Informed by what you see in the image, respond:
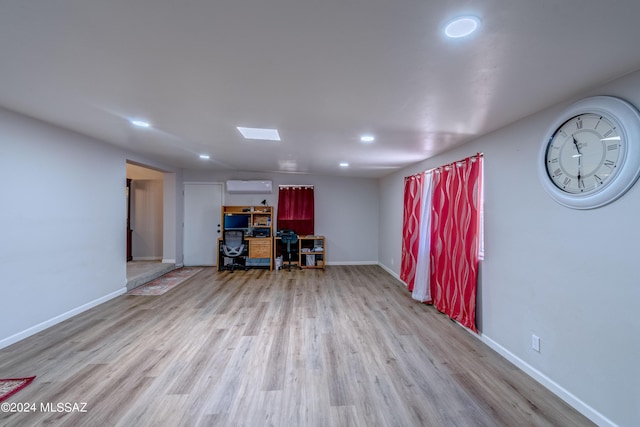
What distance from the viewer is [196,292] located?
420cm

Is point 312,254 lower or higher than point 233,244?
lower

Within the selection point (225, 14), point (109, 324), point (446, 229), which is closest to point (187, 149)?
point (109, 324)

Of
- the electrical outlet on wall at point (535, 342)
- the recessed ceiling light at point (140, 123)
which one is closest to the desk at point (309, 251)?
the recessed ceiling light at point (140, 123)

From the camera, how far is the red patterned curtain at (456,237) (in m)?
2.76

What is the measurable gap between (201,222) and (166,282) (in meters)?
1.75

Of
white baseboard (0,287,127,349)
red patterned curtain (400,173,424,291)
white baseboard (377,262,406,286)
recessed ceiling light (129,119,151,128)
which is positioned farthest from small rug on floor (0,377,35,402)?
white baseboard (377,262,406,286)

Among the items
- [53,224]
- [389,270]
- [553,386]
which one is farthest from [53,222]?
[389,270]

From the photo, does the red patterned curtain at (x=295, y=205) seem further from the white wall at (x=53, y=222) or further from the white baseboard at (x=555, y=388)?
the white baseboard at (x=555, y=388)

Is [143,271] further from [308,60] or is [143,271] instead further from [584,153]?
[584,153]

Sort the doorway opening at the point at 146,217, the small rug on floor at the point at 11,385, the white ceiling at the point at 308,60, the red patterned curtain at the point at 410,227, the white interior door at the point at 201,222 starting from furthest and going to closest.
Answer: the doorway opening at the point at 146,217, the white interior door at the point at 201,222, the red patterned curtain at the point at 410,227, the small rug on floor at the point at 11,385, the white ceiling at the point at 308,60

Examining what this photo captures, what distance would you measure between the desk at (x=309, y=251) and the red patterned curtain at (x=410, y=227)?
6.61ft

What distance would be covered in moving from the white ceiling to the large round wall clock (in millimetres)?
190

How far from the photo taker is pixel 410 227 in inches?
169

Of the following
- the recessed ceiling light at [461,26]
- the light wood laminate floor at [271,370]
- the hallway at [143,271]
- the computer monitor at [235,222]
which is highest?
the recessed ceiling light at [461,26]
